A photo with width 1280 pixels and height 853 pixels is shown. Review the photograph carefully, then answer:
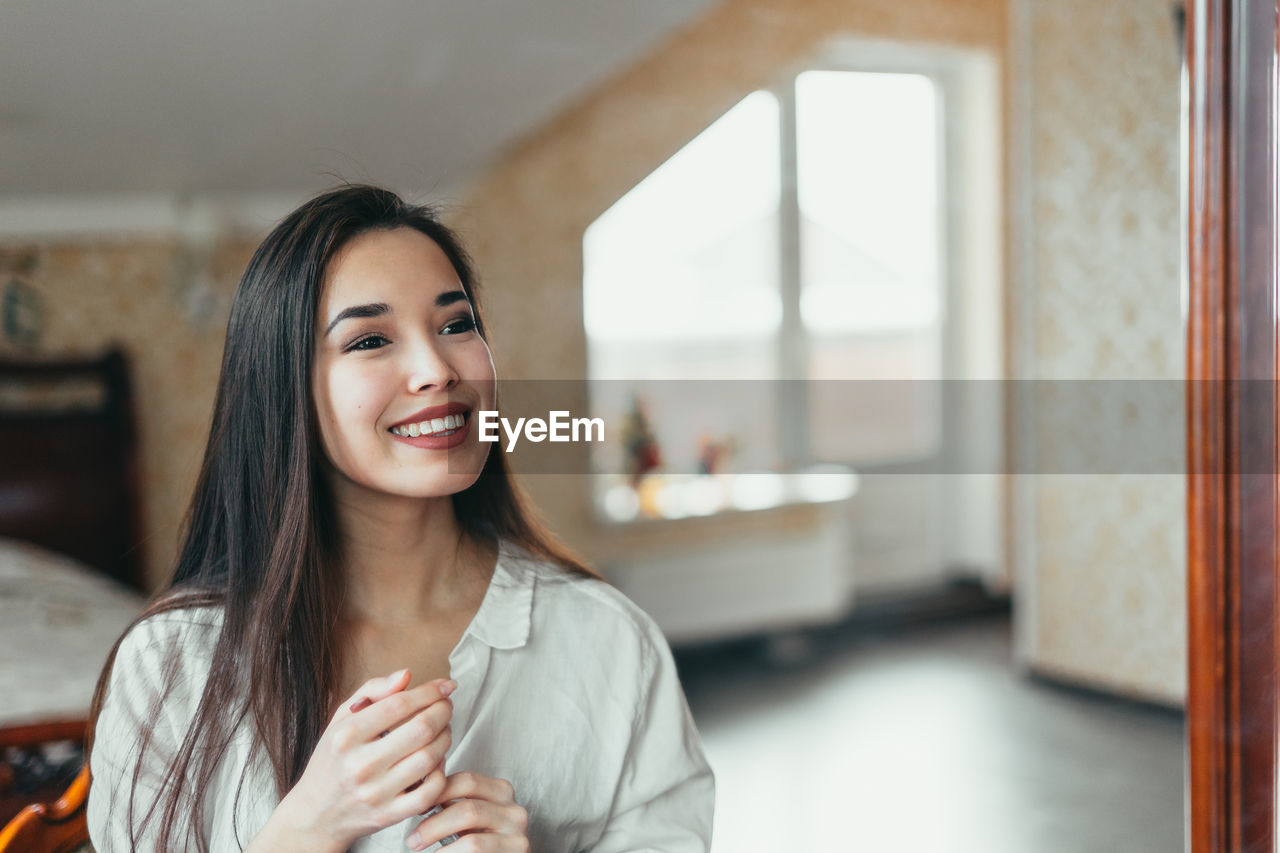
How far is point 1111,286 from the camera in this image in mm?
1603

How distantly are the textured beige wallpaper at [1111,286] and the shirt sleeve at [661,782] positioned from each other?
0.87 metres

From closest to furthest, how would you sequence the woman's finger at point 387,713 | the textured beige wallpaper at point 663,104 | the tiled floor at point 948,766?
the woman's finger at point 387,713 < the tiled floor at point 948,766 < the textured beige wallpaper at point 663,104

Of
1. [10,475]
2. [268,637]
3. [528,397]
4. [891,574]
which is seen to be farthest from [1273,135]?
[891,574]

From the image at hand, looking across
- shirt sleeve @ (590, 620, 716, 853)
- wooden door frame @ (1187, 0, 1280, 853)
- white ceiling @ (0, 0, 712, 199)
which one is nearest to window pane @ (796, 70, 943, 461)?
wooden door frame @ (1187, 0, 1280, 853)

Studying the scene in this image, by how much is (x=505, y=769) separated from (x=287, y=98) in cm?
65

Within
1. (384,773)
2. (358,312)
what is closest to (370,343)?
(358,312)

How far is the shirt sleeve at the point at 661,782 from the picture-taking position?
750 mm

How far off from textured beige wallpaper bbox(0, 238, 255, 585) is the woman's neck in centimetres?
26

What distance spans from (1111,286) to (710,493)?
150 centimetres

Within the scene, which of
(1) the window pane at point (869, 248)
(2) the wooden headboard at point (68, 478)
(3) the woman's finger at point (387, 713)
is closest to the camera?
(3) the woman's finger at point (387, 713)

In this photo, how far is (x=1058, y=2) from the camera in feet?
6.65

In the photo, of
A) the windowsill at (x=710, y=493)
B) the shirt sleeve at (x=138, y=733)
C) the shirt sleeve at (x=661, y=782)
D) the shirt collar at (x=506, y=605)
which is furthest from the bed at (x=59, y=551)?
the windowsill at (x=710, y=493)

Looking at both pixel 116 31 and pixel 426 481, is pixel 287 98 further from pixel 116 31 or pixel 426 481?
pixel 426 481

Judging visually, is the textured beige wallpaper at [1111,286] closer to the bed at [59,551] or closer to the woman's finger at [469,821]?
the woman's finger at [469,821]
